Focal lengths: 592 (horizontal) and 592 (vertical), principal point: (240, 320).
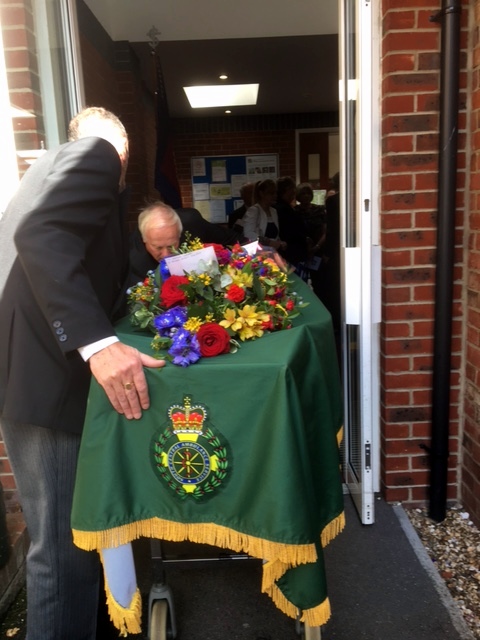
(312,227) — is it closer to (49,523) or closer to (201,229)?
(201,229)

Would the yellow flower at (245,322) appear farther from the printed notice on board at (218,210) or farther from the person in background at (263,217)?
the printed notice on board at (218,210)

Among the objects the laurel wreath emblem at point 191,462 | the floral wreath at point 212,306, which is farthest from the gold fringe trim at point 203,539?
the floral wreath at point 212,306

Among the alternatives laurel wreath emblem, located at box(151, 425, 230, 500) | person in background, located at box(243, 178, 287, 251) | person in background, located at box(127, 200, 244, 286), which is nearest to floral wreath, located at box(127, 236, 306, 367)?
laurel wreath emblem, located at box(151, 425, 230, 500)

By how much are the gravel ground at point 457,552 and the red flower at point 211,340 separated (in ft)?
5.24

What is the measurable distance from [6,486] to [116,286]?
1559 mm

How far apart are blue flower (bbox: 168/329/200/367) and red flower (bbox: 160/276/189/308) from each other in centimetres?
20

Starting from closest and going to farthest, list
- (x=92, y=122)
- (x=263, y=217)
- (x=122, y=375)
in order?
(x=122, y=375)
(x=92, y=122)
(x=263, y=217)

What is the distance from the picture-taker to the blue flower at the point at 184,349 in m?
1.64

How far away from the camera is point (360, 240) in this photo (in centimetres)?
280

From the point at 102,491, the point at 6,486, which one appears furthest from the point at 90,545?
the point at 6,486

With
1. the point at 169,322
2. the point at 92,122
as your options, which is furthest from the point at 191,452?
the point at 92,122

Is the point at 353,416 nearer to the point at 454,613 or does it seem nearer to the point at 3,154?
the point at 454,613

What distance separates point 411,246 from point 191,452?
172cm

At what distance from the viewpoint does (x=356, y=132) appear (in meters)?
2.80
